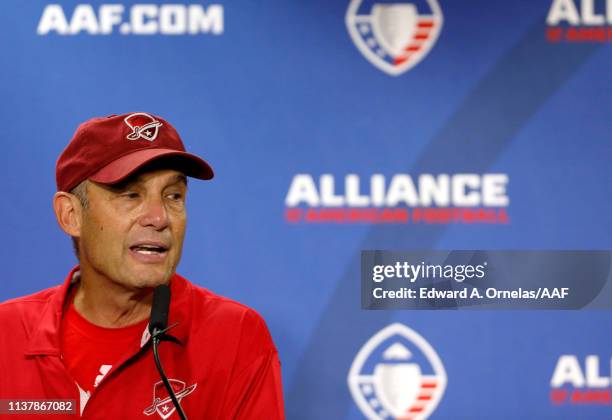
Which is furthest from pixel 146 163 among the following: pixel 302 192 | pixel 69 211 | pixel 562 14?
pixel 562 14

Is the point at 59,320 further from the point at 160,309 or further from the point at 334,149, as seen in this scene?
the point at 334,149

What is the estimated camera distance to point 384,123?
195 centimetres

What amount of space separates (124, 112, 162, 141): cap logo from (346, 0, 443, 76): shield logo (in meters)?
0.77

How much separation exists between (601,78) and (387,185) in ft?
1.79

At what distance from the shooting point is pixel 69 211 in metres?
1.37

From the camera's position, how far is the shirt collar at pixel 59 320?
4.31 feet

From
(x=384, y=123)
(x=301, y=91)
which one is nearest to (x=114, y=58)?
(x=301, y=91)

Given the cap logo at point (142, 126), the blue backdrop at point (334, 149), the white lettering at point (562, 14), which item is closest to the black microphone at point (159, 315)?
the cap logo at point (142, 126)

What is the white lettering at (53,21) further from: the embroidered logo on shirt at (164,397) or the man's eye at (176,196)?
the embroidered logo on shirt at (164,397)

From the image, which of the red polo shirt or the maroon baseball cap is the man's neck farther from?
the maroon baseball cap

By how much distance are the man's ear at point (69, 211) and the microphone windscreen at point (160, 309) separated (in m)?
0.34

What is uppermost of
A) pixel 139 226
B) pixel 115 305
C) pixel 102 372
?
pixel 139 226

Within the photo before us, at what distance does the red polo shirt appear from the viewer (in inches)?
50.0

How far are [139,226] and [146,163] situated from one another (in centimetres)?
10
